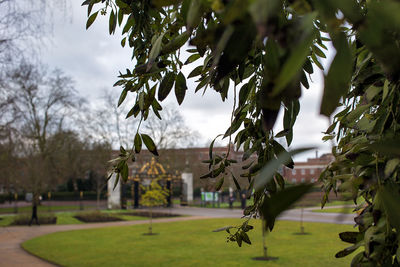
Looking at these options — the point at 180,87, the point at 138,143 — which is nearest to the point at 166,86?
the point at 180,87

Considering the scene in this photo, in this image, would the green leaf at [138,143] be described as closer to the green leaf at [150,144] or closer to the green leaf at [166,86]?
the green leaf at [150,144]

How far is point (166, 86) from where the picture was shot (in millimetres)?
1024

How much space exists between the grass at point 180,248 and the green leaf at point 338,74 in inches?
255

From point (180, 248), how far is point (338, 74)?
9.37 m

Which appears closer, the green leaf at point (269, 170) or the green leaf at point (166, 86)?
the green leaf at point (269, 170)

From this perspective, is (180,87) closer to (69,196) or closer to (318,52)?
(318,52)

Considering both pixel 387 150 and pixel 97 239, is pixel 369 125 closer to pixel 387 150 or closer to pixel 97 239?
pixel 387 150

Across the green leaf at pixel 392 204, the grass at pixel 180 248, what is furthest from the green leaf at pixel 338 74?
the grass at pixel 180 248

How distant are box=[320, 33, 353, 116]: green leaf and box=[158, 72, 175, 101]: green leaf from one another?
2.01 feet

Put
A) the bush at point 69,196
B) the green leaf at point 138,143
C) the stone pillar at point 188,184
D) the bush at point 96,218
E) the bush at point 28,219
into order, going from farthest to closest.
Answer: the bush at point 69,196 < the stone pillar at point 188,184 < the bush at point 96,218 < the bush at point 28,219 < the green leaf at point 138,143

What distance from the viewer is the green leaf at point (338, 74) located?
392 mm

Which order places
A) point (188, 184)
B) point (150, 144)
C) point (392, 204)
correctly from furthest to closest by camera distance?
point (188, 184) < point (150, 144) < point (392, 204)

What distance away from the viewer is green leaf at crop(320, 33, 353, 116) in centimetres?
39

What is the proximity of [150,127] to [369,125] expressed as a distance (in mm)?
27475
